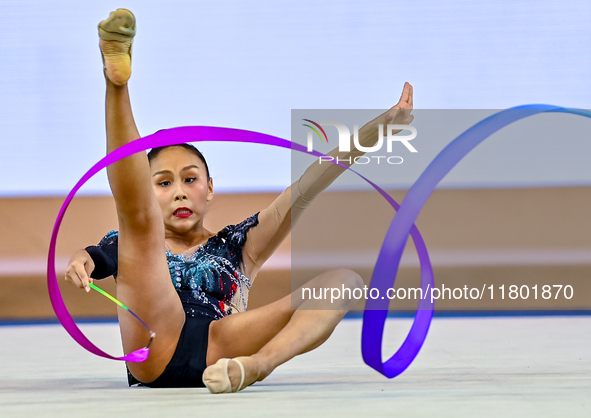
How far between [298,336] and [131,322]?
28cm

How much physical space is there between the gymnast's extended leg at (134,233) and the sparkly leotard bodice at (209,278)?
64 mm

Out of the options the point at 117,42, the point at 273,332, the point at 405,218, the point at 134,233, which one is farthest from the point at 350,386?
the point at 117,42

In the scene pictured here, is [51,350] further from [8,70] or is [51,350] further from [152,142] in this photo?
[8,70]

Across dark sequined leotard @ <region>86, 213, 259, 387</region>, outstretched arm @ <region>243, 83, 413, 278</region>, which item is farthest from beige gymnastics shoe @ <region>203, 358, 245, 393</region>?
outstretched arm @ <region>243, 83, 413, 278</region>

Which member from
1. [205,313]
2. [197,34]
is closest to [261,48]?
[197,34]

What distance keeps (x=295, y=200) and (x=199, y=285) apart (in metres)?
0.24

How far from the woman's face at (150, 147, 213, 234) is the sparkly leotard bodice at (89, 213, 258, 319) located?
0.20 ft

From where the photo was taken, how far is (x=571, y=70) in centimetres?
278

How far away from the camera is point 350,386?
0.99 m

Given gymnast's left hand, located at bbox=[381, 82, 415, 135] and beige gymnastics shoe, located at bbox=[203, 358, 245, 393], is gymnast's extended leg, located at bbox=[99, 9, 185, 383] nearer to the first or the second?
beige gymnastics shoe, located at bbox=[203, 358, 245, 393]

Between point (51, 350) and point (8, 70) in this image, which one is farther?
point (8, 70)

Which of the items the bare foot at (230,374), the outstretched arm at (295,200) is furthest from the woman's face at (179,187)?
the bare foot at (230,374)

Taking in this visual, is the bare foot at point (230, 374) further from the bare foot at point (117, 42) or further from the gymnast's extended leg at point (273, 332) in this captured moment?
the bare foot at point (117, 42)

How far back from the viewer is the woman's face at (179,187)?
3.94ft
